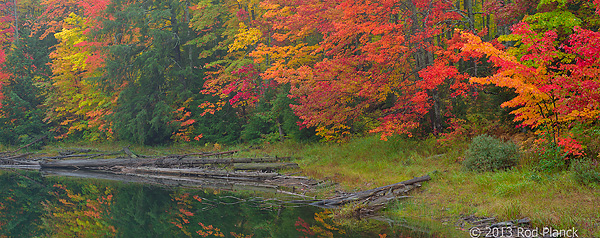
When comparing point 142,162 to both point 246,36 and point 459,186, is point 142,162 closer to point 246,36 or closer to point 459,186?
point 246,36

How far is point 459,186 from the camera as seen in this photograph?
33.9 ft

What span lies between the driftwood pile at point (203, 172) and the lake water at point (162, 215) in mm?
908

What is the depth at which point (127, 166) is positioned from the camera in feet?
70.0

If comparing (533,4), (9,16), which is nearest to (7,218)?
(533,4)

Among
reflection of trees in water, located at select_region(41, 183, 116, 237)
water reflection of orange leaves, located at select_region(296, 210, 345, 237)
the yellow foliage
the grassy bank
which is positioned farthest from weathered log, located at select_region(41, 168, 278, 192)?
the yellow foliage

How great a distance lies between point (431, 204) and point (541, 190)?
236cm

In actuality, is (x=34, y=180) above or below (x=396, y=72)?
below

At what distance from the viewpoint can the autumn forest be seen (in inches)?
391

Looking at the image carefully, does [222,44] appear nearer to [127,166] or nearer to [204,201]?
[127,166]

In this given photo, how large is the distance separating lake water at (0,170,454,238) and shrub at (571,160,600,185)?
3722 millimetres

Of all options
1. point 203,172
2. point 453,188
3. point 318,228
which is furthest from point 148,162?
point 453,188

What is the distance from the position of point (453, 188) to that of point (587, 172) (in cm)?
289

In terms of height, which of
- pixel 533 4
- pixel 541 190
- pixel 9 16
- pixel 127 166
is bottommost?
pixel 127 166

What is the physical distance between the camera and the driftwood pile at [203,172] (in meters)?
10.7
